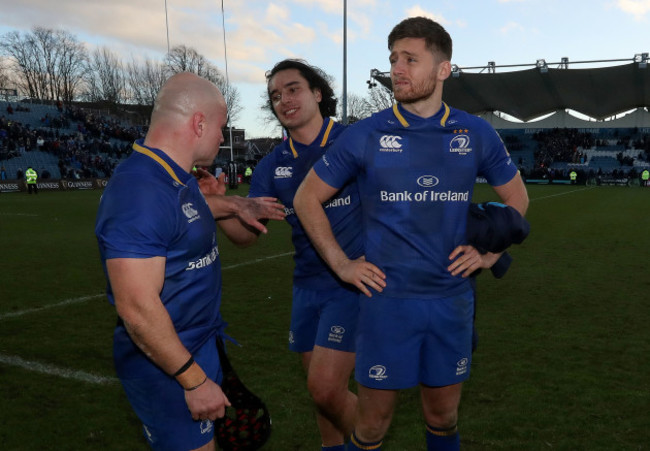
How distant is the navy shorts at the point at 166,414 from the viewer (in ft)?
6.84

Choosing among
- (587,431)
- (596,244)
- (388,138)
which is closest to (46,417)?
(388,138)

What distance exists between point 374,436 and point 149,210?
157 cm

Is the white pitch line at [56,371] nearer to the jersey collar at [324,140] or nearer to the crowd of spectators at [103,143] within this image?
the jersey collar at [324,140]

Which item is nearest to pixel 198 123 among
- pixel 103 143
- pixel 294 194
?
pixel 294 194

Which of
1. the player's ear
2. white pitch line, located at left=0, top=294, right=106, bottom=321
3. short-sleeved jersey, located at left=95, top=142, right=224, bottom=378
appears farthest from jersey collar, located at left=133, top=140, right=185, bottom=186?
white pitch line, located at left=0, top=294, right=106, bottom=321

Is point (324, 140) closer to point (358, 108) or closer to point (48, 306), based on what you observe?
point (48, 306)

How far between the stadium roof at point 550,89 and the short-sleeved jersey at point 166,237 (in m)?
43.9

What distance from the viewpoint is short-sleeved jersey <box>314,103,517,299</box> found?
2523 mm

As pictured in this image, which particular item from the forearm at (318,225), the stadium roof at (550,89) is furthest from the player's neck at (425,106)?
the stadium roof at (550,89)

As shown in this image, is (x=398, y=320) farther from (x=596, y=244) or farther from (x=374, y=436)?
(x=596, y=244)

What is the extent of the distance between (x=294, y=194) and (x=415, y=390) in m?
2.09

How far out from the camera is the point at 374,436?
2639mm

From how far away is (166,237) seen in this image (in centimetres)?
190

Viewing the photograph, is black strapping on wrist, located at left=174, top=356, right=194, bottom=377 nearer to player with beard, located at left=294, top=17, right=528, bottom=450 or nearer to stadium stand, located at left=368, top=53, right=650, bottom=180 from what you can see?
player with beard, located at left=294, top=17, right=528, bottom=450
